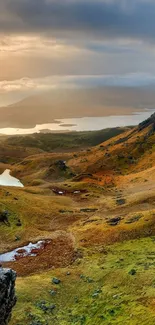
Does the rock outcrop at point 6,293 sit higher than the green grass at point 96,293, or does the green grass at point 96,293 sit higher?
the rock outcrop at point 6,293

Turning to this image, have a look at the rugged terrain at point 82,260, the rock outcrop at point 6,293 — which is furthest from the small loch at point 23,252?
the rock outcrop at point 6,293

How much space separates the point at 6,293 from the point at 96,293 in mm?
19529

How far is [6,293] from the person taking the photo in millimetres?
35500

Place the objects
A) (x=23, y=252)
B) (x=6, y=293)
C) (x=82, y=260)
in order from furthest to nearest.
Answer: (x=23, y=252) → (x=82, y=260) → (x=6, y=293)

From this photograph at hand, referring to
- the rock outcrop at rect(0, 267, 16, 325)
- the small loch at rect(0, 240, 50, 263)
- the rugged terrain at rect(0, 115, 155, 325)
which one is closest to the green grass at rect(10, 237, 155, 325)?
the rugged terrain at rect(0, 115, 155, 325)

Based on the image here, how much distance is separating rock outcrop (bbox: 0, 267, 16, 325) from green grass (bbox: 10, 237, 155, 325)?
24.7 ft

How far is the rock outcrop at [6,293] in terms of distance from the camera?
1380 inches

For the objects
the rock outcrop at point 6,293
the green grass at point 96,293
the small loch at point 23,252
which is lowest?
the green grass at point 96,293

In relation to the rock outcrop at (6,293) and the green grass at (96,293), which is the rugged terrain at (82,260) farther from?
the rock outcrop at (6,293)

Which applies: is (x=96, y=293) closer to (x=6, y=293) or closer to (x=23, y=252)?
(x=6, y=293)

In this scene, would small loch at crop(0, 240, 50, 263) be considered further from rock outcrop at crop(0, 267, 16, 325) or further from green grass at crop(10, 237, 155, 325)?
rock outcrop at crop(0, 267, 16, 325)

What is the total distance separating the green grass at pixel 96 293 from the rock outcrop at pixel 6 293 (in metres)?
7.53

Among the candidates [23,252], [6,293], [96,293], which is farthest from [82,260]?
[6,293]

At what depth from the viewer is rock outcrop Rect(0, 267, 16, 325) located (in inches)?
1380
